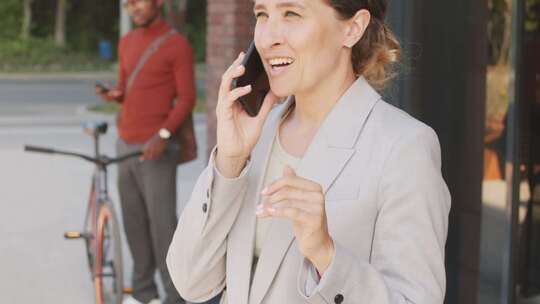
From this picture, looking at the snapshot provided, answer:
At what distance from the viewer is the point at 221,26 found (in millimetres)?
8266

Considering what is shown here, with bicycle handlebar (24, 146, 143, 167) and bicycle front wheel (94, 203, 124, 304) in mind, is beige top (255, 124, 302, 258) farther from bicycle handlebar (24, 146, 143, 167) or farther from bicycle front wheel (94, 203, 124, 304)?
bicycle front wheel (94, 203, 124, 304)

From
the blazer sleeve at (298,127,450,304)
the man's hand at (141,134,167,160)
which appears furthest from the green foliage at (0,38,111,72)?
the blazer sleeve at (298,127,450,304)

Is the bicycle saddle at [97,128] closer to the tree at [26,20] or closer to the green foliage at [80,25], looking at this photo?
the green foliage at [80,25]

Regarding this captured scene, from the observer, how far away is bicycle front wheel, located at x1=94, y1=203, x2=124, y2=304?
6.89 m

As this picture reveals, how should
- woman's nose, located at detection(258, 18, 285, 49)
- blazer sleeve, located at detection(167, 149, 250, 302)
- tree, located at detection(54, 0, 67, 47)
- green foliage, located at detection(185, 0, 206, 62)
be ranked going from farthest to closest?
green foliage, located at detection(185, 0, 206, 62), tree, located at detection(54, 0, 67, 47), blazer sleeve, located at detection(167, 149, 250, 302), woman's nose, located at detection(258, 18, 285, 49)

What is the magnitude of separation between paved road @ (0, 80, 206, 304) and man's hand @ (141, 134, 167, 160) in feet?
5.36

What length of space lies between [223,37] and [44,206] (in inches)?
152

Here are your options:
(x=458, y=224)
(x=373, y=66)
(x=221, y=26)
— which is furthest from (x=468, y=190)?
(x=221, y=26)

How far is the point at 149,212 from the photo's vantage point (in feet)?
22.0

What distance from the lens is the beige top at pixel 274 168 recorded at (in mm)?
2502

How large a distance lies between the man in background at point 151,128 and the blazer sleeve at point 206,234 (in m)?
3.90

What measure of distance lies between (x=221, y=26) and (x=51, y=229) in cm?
294

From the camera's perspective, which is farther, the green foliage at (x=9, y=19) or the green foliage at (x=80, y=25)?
the green foliage at (x=9, y=19)

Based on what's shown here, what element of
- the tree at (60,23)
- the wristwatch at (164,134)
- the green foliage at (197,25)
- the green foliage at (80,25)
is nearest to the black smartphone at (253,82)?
the wristwatch at (164,134)
